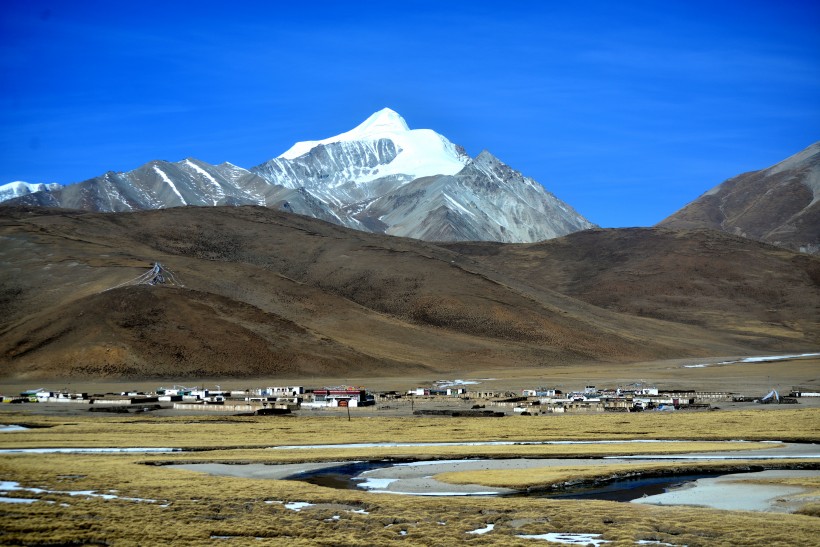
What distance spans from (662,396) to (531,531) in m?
66.7

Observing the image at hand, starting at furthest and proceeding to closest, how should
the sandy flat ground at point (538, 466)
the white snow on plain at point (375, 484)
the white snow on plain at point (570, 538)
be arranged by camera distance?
the white snow on plain at point (375, 484), the sandy flat ground at point (538, 466), the white snow on plain at point (570, 538)

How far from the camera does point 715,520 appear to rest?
27.4 meters

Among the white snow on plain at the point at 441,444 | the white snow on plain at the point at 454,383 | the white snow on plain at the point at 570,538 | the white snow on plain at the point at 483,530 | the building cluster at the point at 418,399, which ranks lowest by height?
the white snow on plain at the point at 570,538

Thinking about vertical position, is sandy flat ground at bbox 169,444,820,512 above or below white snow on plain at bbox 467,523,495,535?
above

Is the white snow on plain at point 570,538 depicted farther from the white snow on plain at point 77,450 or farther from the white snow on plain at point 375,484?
the white snow on plain at point 77,450

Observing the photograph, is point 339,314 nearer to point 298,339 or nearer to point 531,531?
point 298,339

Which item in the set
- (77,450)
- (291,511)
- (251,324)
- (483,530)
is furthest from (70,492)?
(251,324)

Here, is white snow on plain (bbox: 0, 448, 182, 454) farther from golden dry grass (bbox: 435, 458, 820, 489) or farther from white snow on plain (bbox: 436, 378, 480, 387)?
white snow on plain (bbox: 436, 378, 480, 387)

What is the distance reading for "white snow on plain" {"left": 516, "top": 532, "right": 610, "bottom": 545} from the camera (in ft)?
82.6

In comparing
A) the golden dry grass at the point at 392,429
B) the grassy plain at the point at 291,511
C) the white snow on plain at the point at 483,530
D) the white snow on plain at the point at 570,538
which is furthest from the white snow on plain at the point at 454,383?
the white snow on plain at the point at 570,538

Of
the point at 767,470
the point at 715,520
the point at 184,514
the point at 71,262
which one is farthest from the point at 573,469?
the point at 71,262

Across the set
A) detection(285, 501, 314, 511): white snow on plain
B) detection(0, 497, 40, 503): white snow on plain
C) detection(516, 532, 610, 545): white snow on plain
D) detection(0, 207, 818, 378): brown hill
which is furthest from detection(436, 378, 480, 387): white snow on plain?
detection(516, 532, 610, 545): white snow on plain

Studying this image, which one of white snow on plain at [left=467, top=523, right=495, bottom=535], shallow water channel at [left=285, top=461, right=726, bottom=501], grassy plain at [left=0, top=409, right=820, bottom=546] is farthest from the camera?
shallow water channel at [left=285, top=461, right=726, bottom=501]

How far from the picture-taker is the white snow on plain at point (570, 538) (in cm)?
2519
